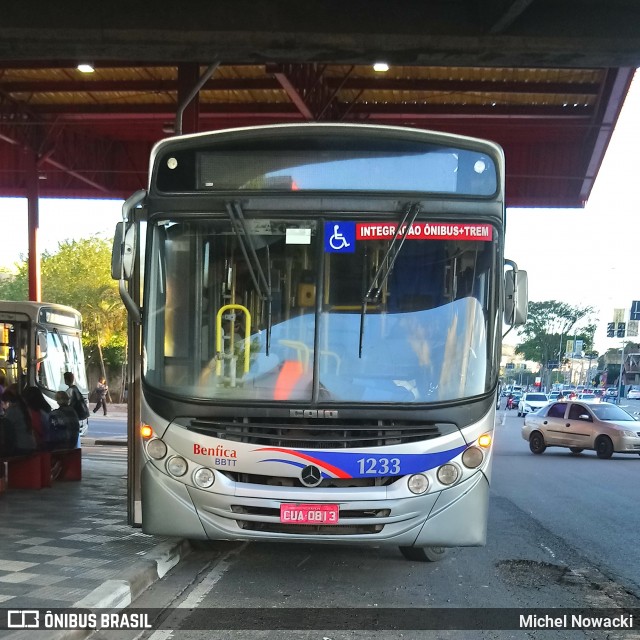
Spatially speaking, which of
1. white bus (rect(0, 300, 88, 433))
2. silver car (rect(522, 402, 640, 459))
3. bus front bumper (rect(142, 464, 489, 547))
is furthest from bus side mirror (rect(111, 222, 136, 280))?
silver car (rect(522, 402, 640, 459))

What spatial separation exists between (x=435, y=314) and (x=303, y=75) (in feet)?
34.7

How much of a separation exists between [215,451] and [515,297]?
269cm

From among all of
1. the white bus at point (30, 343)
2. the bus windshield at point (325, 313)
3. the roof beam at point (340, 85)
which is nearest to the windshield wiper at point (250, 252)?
the bus windshield at point (325, 313)

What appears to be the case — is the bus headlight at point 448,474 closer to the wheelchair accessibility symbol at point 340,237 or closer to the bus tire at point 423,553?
the bus tire at point 423,553

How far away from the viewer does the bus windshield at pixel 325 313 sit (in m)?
5.69

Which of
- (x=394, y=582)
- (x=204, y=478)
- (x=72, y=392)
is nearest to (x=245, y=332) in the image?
(x=204, y=478)

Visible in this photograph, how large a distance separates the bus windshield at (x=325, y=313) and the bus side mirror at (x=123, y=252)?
35 centimetres

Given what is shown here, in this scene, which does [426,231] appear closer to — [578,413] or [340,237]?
[340,237]

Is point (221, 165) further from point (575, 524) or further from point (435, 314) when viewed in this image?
point (575, 524)

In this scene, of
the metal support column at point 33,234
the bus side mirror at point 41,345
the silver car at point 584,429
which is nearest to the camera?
the bus side mirror at point 41,345

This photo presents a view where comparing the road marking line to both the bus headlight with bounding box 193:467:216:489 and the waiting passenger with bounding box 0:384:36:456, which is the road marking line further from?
the waiting passenger with bounding box 0:384:36:456

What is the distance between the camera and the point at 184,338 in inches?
232

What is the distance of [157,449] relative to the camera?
5836 millimetres

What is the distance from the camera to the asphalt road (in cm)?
516
